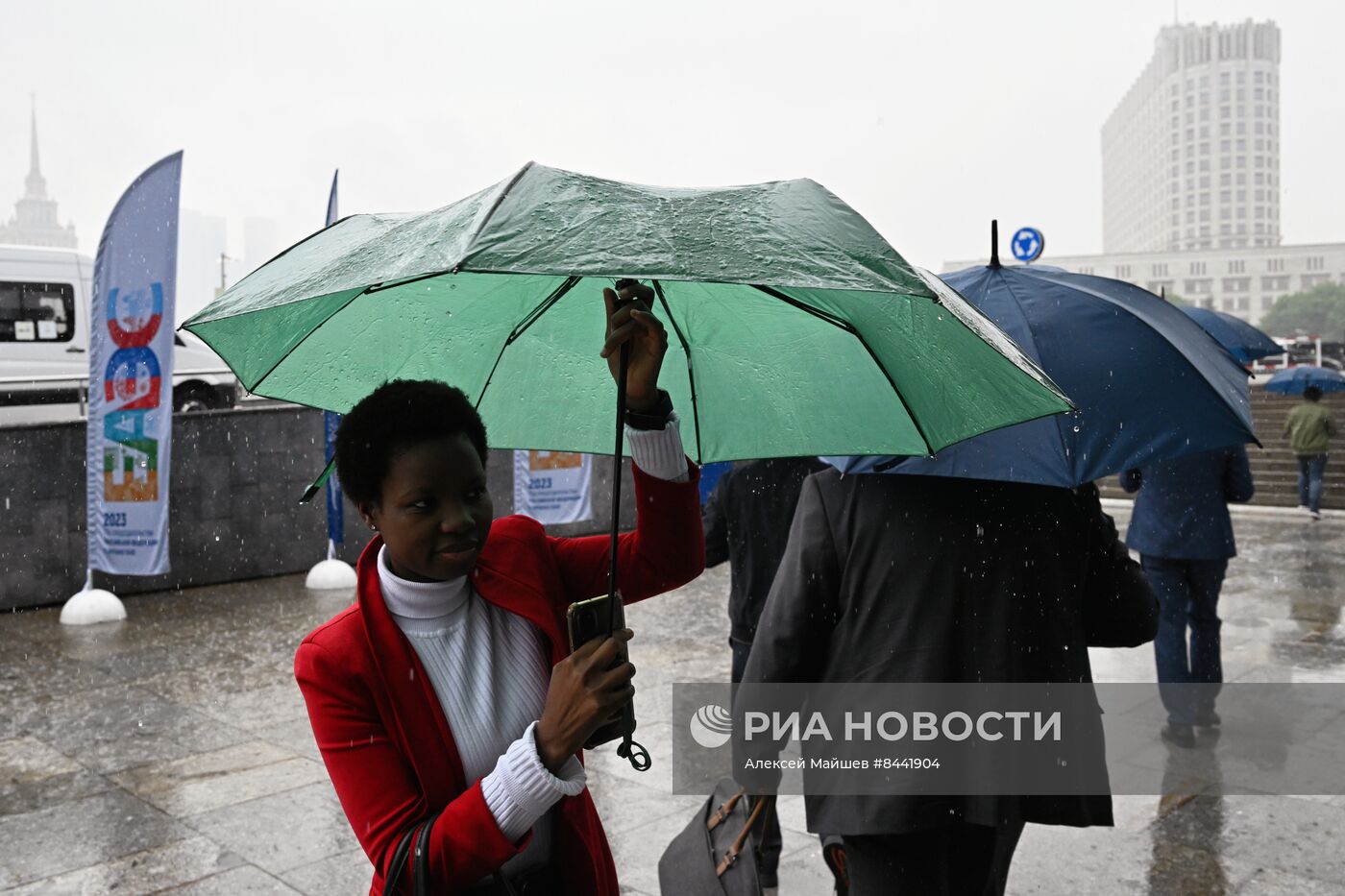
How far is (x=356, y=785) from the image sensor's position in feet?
5.88

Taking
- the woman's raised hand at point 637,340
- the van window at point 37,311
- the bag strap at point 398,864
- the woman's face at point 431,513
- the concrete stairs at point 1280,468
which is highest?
the van window at point 37,311

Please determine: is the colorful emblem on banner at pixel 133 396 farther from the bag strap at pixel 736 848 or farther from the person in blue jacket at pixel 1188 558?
the bag strap at pixel 736 848

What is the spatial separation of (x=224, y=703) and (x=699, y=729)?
282 cm

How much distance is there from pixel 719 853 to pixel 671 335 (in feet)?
3.90

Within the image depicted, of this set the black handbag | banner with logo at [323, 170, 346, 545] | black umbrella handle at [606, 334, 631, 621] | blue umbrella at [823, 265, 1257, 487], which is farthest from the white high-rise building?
the black handbag

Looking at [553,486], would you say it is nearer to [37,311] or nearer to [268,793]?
[268,793]

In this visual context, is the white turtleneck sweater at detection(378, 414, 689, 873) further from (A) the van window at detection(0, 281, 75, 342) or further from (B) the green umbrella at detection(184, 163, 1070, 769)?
(A) the van window at detection(0, 281, 75, 342)

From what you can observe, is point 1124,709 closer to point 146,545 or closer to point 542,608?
point 542,608

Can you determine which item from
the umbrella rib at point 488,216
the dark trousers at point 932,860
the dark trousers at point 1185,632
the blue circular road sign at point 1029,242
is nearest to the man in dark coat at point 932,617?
the dark trousers at point 932,860

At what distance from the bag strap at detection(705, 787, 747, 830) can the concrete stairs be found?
14.7m

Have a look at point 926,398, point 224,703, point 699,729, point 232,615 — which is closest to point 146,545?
point 232,615

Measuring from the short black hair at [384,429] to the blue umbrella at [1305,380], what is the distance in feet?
60.3

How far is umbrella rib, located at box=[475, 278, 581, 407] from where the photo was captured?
8.03 ft

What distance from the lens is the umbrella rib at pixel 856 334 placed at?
89.4 inches
